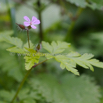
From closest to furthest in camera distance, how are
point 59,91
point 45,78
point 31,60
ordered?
point 31,60
point 59,91
point 45,78

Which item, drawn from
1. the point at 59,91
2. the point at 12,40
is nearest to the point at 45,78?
the point at 59,91

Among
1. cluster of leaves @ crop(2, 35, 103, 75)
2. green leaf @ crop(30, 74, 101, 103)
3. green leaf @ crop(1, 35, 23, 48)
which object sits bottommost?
green leaf @ crop(30, 74, 101, 103)

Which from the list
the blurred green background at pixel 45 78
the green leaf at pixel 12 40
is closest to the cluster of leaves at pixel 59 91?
the blurred green background at pixel 45 78

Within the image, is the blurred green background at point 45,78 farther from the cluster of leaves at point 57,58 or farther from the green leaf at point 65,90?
the cluster of leaves at point 57,58

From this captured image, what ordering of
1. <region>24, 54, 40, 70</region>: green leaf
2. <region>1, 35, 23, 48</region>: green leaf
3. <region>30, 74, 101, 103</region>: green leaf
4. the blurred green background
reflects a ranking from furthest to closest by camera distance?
<region>30, 74, 101, 103</region>: green leaf < the blurred green background < <region>1, 35, 23, 48</region>: green leaf < <region>24, 54, 40, 70</region>: green leaf

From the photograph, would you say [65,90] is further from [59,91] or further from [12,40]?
[12,40]

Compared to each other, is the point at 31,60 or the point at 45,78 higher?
the point at 31,60

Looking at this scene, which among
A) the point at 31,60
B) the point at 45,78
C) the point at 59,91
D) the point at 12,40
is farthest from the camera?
the point at 45,78

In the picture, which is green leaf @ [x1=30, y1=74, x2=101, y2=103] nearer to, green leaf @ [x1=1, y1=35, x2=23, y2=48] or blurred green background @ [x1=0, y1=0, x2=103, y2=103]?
blurred green background @ [x1=0, y1=0, x2=103, y2=103]

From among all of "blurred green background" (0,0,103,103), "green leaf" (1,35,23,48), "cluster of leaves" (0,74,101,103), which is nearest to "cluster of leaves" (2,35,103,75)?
"green leaf" (1,35,23,48)
